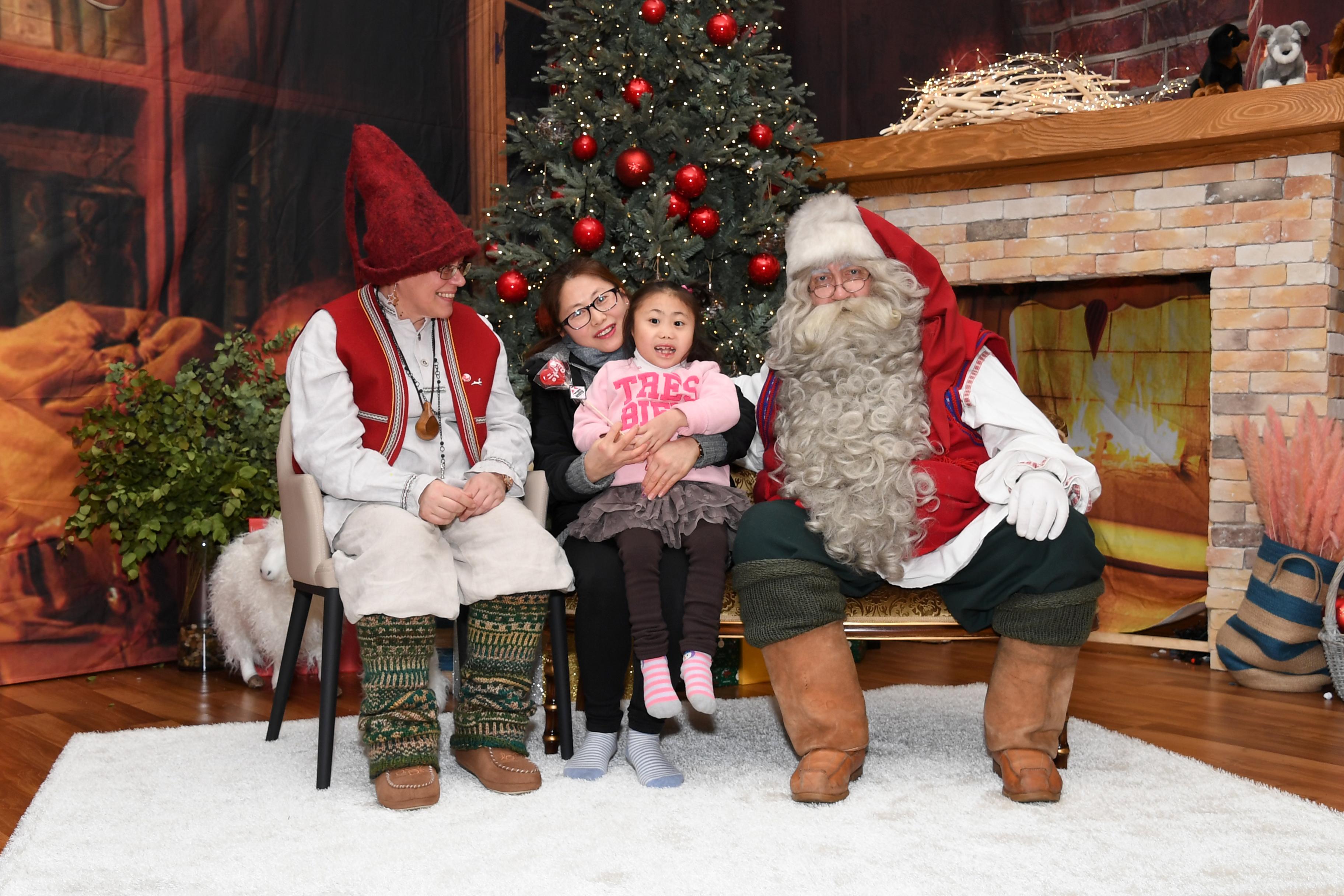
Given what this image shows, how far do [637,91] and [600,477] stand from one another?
1758mm

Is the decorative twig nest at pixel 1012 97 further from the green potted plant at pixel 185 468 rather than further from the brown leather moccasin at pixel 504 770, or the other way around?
→ the brown leather moccasin at pixel 504 770

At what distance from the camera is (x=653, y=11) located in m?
4.06

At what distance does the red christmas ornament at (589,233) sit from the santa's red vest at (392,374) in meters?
1.00

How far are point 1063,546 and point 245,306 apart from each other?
309 cm

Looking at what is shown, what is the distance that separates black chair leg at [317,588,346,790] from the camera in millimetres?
2592

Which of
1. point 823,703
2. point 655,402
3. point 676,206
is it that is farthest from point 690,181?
point 823,703

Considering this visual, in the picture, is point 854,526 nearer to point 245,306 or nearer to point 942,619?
point 942,619

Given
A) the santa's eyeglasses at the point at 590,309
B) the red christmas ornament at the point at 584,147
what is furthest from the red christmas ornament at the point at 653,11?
the santa's eyeglasses at the point at 590,309

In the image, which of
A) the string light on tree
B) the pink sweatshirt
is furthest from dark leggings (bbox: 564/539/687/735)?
the string light on tree

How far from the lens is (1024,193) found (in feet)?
14.6

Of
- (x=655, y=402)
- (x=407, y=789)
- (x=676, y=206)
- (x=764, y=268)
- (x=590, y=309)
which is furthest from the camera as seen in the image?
(x=764, y=268)

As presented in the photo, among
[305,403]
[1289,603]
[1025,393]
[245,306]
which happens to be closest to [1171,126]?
[1025,393]

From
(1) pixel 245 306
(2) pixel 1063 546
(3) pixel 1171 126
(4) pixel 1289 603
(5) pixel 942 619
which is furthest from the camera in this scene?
(1) pixel 245 306

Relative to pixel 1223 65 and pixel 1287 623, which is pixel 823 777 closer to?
pixel 1287 623
